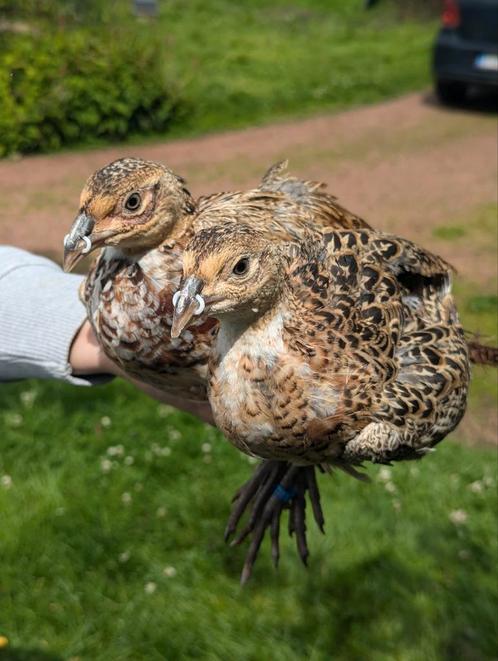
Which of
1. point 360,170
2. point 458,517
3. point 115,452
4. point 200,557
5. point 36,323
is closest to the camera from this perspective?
point 36,323

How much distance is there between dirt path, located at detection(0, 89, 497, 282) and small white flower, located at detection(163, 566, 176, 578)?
3.75 m

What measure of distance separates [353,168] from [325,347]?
7434mm

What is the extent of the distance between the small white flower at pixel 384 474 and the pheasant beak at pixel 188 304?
2.82 meters

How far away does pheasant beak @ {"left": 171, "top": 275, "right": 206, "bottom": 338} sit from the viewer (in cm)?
214

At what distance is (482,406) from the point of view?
5785 mm

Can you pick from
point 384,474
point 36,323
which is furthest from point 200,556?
point 36,323

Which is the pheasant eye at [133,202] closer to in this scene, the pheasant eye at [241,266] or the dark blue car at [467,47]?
the pheasant eye at [241,266]

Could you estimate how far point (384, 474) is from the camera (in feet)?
15.7

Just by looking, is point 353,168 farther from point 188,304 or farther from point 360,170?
point 188,304

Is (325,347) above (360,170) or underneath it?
above

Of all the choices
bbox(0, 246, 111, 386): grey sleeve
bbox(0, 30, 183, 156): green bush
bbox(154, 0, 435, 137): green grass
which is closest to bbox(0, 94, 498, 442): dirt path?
bbox(0, 30, 183, 156): green bush

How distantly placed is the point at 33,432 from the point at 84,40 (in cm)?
629

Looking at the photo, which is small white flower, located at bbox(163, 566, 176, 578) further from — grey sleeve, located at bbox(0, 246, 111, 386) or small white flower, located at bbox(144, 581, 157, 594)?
grey sleeve, located at bbox(0, 246, 111, 386)

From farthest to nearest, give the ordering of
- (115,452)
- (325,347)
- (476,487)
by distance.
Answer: (115,452) → (476,487) → (325,347)
